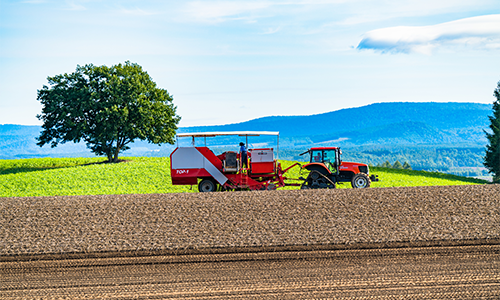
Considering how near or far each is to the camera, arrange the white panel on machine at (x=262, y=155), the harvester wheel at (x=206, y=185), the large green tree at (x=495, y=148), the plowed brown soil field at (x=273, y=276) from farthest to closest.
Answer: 1. the large green tree at (x=495, y=148)
2. the harvester wheel at (x=206, y=185)
3. the white panel on machine at (x=262, y=155)
4. the plowed brown soil field at (x=273, y=276)

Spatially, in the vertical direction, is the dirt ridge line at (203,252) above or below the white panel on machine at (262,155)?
below

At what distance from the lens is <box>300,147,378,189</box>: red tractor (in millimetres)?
18609

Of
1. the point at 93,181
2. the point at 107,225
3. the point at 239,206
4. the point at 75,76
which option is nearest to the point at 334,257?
the point at 239,206

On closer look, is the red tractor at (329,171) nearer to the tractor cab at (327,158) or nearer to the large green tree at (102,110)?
the tractor cab at (327,158)

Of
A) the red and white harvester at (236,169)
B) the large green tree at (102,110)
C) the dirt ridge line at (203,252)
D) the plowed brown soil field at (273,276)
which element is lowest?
the plowed brown soil field at (273,276)

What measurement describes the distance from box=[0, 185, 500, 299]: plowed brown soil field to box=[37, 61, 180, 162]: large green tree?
23.2 meters

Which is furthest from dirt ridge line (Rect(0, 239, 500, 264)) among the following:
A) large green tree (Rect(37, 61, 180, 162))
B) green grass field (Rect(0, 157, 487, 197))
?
large green tree (Rect(37, 61, 180, 162))

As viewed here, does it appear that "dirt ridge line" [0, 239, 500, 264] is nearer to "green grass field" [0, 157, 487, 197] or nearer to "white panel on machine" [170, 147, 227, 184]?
"white panel on machine" [170, 147, 227, 184]

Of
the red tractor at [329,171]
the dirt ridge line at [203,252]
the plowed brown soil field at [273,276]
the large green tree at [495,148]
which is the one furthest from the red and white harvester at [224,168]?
the large green tree at [495,148]

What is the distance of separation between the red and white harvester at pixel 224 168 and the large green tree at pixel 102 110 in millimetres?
20251

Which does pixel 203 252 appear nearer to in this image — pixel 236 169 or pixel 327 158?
pixel 236 169

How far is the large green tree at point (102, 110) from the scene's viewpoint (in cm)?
3681

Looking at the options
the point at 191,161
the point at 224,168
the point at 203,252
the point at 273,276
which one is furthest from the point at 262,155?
the point at 273,276

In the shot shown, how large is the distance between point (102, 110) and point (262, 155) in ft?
77.5
